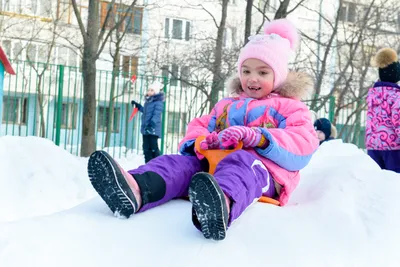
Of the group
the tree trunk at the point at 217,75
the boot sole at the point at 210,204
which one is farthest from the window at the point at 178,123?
the boot sole at the point at 210,204

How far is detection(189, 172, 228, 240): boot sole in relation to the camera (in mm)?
1802

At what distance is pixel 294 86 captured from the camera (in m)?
2.84

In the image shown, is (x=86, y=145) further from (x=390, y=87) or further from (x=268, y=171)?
(x=268, y=171)

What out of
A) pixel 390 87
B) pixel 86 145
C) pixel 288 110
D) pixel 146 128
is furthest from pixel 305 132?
pixel 86 145

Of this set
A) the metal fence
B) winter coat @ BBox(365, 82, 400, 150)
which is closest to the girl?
winter coat @ BBox(365, 82, 400, 150)

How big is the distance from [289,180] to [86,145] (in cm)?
780

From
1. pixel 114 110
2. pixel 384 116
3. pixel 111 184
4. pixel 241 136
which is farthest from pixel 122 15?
pixel 111 184

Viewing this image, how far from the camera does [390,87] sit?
187 inches

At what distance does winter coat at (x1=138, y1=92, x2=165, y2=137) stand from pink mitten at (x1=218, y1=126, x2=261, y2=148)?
6.69m

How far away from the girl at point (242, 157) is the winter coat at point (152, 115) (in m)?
5.92

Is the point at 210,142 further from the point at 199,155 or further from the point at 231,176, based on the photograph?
the point at 231,176

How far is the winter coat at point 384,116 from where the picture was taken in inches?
184

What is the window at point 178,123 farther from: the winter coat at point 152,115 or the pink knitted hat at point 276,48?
the pink knitted hat at point 276,48

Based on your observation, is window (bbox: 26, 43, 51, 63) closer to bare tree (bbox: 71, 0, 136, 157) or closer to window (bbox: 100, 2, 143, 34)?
window (bbox: 100, 2, 143, 34)
